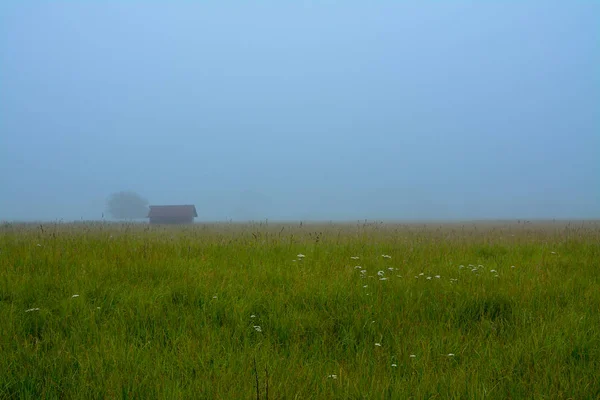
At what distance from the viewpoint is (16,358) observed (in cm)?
416

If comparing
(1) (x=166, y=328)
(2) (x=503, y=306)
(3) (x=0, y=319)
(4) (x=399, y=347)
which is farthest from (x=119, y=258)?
(2) (x=503, y=306)

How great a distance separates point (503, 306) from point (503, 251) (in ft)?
16.4

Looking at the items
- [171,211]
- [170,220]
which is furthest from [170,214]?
[170,220]

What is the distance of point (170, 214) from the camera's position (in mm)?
66000

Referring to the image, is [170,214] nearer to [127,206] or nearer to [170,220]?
[170,220]

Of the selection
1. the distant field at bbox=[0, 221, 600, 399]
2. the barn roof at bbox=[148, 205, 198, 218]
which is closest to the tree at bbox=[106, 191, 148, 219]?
the barn roof at bbox=[148, 205, 198, 218]

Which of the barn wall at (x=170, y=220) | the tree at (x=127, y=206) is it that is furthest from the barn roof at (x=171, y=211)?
the tree at (x=127, y=206)

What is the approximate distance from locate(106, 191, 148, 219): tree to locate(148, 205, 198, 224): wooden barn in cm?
4926

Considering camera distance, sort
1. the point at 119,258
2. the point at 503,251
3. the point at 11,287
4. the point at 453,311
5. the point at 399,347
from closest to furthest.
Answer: the point at 399,347, the point at 453,311, the point at 11,287, the point at 119,258, the point at 503,251

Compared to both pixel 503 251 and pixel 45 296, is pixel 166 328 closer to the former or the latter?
pixel 45 296

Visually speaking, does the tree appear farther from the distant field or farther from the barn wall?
the distant field

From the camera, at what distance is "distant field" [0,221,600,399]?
3.73m

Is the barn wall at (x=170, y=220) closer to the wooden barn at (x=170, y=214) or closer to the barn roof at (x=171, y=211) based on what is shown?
the wooden barn at (x=170, y=214)

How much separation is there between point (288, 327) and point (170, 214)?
64168 mm
